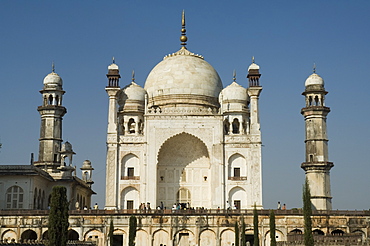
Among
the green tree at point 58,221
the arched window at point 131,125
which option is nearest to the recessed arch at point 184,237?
the arched window at point 131,125

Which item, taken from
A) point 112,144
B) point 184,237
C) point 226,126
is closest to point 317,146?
point 226,126

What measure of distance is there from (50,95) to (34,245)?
862 inches

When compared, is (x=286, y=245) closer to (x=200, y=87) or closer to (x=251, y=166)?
(x=251, y=166)

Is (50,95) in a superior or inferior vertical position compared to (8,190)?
superior

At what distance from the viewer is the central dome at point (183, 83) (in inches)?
1905

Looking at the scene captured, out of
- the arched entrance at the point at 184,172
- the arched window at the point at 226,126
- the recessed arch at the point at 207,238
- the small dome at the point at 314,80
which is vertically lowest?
the recessed arch at the point at 207,238

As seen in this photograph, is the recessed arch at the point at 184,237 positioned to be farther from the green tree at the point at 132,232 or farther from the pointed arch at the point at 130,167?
the pointed arch at the point at 130,167

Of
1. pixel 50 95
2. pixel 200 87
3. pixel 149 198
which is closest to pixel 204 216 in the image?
pixel 149 198

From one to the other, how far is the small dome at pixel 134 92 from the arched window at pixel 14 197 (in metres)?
9.99

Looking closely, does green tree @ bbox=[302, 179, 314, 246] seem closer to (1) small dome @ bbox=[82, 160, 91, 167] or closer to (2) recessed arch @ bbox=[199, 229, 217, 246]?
(2) recessed arch @ bbox=[199, 229, 217, 246]

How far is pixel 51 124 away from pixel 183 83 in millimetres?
10406

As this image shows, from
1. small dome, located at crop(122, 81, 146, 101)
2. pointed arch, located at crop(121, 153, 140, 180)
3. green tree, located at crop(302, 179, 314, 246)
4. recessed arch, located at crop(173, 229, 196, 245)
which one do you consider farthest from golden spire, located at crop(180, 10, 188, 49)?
green tree, located at crop(302, 179, 314, 246)

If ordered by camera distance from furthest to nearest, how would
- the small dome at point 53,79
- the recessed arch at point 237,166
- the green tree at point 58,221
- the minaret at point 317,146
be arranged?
the small dome at point 53,79, the minaret at point 317,146, the recessed arch at point 237,166, the green tree at point 58,221

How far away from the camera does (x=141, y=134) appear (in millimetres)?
45719
